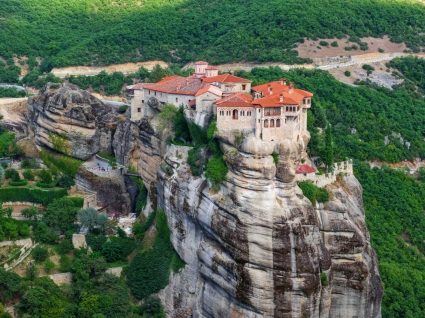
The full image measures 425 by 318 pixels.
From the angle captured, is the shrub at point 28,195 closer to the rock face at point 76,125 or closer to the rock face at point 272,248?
the rock face at point 76,125

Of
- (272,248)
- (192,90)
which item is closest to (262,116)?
(272,248)

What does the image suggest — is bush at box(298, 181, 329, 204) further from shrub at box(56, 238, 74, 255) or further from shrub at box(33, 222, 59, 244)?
shrub at box(33, 222, 59, 244)

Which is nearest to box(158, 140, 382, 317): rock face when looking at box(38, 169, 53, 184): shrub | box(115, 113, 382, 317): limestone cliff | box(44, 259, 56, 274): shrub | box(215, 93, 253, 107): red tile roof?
box(115, 113, 382, 317): limestone cliff

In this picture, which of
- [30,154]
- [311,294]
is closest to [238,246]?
[311,294]

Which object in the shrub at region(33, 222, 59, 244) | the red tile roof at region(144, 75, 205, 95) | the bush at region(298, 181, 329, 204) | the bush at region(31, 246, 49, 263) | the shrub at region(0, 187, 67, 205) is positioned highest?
the red tile roof at region(144, 75, 205, 95)

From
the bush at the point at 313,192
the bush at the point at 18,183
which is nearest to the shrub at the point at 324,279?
the bush at the point at 313,192

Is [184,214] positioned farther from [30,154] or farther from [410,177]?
[410,177]
